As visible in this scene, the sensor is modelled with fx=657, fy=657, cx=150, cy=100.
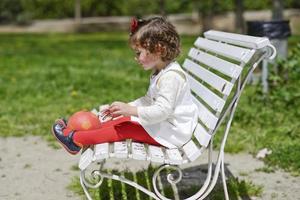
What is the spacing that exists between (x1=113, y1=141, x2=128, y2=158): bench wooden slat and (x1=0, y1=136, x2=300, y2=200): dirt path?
89 centimetres

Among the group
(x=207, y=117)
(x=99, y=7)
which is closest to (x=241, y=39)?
(x=207, y=117)

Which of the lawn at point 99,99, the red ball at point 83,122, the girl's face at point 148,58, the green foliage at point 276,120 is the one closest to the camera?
the girl's face at point 148,58

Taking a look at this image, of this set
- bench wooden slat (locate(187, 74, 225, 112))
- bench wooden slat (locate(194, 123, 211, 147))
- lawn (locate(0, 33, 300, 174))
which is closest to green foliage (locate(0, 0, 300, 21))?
lawn (locate(0, 33, 300, 174))

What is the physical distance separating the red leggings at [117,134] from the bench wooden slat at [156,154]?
0.06 metres

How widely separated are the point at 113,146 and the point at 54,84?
5513 mm

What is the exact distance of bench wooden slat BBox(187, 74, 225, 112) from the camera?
3506 millimetres

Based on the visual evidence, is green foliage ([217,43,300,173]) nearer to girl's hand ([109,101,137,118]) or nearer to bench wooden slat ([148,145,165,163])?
bench wooden slat ([148,145,165,163])

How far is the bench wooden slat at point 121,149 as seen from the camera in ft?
11.1

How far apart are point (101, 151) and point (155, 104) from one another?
1.25 feet

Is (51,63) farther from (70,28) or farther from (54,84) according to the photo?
(70,28)

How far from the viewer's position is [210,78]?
3.90 metres

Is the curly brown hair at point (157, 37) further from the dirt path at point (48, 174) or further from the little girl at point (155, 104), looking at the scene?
the dirt path at point (48, 174)

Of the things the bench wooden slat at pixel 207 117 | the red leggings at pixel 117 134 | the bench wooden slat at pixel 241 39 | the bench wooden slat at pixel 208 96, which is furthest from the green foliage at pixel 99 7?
the red leggings at pixel 117 134

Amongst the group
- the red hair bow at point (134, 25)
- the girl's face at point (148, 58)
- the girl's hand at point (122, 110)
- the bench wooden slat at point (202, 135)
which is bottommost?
the bench wooden slat at point (202, 135)
